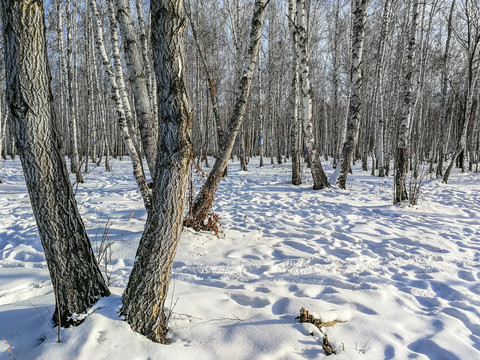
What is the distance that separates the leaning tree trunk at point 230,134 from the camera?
3.92 m

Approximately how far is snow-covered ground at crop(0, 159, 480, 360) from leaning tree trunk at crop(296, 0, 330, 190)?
177 cm

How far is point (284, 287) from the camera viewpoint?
99.0 inches

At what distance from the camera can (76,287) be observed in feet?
5.37

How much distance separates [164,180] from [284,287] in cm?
163

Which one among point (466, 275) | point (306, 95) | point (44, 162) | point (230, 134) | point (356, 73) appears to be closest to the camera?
point (44, 162)

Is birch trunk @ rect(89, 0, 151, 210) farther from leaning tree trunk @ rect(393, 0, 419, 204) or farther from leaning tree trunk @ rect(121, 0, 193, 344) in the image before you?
leaning tree trunk @ rect(393, 0, 419, 204)

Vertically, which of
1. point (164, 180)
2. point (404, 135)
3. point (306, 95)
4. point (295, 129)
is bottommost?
point (164, 180)

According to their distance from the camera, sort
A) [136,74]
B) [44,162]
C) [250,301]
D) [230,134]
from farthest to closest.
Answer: [230,134], [136,74], [250,301], [44,162]

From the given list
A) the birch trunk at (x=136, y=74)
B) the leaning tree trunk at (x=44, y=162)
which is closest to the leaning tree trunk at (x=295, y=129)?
the birch trunk at (x=136, y=74)

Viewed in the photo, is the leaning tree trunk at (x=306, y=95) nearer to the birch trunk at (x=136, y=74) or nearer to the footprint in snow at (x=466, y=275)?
the birch trunk at (x=136, y=74)

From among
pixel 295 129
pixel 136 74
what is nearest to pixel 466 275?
pixel 136 74

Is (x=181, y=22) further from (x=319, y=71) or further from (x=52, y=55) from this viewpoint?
(x=319, y=71)

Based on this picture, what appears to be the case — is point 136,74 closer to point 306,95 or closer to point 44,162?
point 44,162

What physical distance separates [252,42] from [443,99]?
1049 cm
